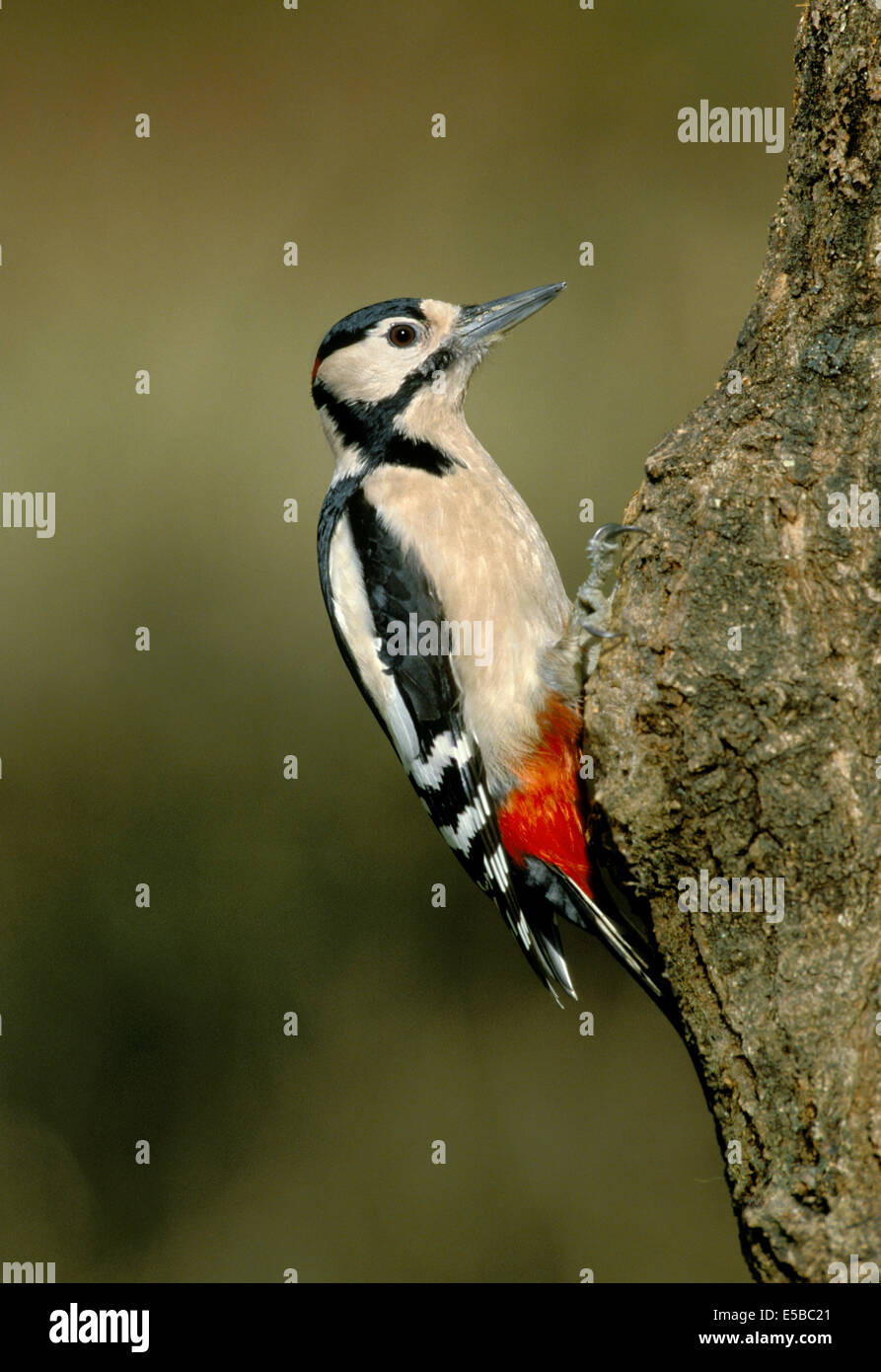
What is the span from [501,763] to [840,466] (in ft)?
2.75

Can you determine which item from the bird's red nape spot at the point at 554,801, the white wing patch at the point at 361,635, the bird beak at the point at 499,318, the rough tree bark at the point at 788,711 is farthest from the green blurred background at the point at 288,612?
the rough tree bark at the point at 788,711

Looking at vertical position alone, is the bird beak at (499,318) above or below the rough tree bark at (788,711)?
above

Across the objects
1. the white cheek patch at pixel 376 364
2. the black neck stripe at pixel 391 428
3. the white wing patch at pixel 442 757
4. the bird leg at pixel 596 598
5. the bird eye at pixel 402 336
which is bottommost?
the white wing patch at pixel 442 757

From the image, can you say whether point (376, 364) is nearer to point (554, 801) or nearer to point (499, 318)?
point (499, 318)

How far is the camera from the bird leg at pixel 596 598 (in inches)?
74.9

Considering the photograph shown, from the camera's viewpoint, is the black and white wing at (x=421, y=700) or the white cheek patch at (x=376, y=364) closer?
the black and white wing at (x=421, y=700)

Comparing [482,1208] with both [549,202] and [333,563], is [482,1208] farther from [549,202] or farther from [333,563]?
[549,202]

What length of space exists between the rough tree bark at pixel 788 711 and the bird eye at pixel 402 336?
0.84m

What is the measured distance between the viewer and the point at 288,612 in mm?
3900

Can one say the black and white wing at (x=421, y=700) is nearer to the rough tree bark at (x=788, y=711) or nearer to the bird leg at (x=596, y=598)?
the bird leg at (x=596, y=598)

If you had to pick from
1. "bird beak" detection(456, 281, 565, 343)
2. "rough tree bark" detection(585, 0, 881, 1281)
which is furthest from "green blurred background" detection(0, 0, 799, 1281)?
"rough tree bark" detection(585, 0, 881, 1281)

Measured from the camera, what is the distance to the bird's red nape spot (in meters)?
2.07

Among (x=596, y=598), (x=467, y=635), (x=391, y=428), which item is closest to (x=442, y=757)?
(x=467, y=635)

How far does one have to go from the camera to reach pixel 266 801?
375 centimetres
